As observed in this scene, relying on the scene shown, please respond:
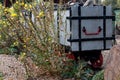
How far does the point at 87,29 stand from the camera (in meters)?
5.77

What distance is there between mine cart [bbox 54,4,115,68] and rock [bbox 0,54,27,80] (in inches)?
36.1

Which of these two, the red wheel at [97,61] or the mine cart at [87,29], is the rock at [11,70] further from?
the red wheel at [97,61]

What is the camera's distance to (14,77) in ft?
19.4

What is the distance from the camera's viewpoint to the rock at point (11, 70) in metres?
5.87

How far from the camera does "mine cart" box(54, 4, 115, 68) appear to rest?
18.7 ft

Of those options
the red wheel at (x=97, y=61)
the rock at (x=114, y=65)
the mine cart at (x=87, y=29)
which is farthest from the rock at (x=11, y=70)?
the rock at (x=114, y=65)

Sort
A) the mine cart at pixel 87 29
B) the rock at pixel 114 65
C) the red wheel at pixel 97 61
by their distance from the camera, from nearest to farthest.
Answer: the rock at pixel 114 65
the mine cart at pixel 87 29
the red wheel at pixel 97 61

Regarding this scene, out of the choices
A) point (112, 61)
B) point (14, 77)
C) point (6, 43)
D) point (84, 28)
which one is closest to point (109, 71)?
point (112, 61)

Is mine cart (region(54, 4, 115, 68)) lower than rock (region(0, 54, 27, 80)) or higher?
higher

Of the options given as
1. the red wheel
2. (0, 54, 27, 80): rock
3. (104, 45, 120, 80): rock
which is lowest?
(0, 54, 27, 80): rock

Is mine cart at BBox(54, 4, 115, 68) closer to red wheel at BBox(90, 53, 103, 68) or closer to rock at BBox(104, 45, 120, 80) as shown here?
red wheel at BBox(90, 53, 103, 68)

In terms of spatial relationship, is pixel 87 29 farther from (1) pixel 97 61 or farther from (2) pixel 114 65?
(2) pixel 114 65

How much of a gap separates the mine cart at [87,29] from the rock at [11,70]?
92cm

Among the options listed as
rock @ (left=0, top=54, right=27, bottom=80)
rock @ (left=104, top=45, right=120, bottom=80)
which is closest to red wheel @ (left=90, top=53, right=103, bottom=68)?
rock @ (left=0, top=54, right=27, bottom=80)
